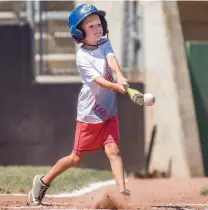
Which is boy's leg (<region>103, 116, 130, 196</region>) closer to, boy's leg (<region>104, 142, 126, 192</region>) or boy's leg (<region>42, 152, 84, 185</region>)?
boy's leg (<region>104, 142, 126, 192</region>)

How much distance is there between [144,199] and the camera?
7961mm

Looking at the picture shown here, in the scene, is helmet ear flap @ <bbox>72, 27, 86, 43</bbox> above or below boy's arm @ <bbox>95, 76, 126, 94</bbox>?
above

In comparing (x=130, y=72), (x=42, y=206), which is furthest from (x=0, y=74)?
(x=42, y=206)

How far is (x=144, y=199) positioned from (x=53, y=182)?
2515 mm

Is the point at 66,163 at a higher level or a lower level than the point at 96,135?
lower

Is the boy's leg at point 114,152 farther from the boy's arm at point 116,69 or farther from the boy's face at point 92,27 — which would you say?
the boy's face at point 92,27

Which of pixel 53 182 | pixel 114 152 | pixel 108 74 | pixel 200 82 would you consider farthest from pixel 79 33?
pixel 200 82

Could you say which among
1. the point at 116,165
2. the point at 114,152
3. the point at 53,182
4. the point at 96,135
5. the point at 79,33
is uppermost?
the point at 79,33

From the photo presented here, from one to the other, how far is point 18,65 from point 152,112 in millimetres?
2469

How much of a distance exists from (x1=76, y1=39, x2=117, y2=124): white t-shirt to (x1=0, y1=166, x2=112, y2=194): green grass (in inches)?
94.9

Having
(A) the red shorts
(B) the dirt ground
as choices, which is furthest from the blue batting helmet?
(B) the dirt ground

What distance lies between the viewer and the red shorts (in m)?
7.20

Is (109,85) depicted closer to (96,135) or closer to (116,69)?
(116,69)

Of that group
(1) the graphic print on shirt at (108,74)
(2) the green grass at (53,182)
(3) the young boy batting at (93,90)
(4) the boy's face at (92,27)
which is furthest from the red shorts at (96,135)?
(2) the green grass at (53,182)
